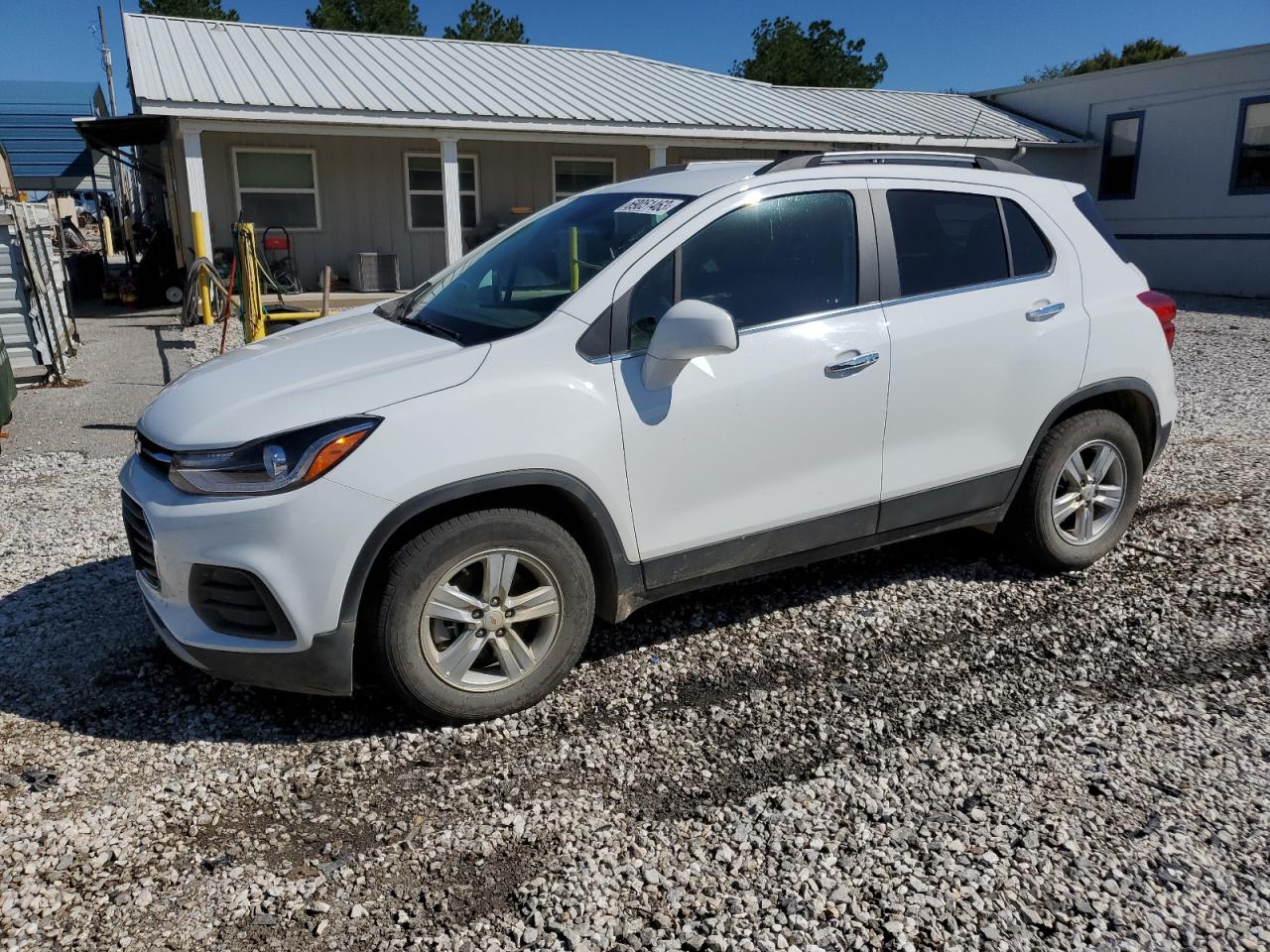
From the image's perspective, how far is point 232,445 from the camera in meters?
3.03

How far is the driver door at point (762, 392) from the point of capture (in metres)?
3.44

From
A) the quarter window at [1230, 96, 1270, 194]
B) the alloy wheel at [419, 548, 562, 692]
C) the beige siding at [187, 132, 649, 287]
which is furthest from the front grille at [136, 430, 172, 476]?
the quarter window at [1230, 96, 1270, 194]

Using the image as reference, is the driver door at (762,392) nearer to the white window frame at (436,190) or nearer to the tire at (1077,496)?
the tire at (1077,496)

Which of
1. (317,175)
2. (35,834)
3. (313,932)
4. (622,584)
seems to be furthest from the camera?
(317,175)

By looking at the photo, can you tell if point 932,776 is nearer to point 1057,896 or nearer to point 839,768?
point 839,768

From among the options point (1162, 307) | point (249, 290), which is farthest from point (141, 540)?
point (249, 290)

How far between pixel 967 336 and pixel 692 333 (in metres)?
1.43

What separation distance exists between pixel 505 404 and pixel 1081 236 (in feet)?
9.52

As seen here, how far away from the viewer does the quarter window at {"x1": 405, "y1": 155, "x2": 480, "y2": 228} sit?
17484 millimetres

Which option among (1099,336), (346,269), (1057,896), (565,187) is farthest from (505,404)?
(565,187)

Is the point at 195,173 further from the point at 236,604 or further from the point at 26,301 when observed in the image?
the point at 236,604

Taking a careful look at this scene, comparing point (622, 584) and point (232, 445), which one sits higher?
point (232, 445)

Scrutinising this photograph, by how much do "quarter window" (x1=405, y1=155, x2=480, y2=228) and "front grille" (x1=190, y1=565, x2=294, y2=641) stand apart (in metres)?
15.3

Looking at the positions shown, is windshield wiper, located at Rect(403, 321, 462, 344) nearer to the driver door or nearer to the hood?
the hood
